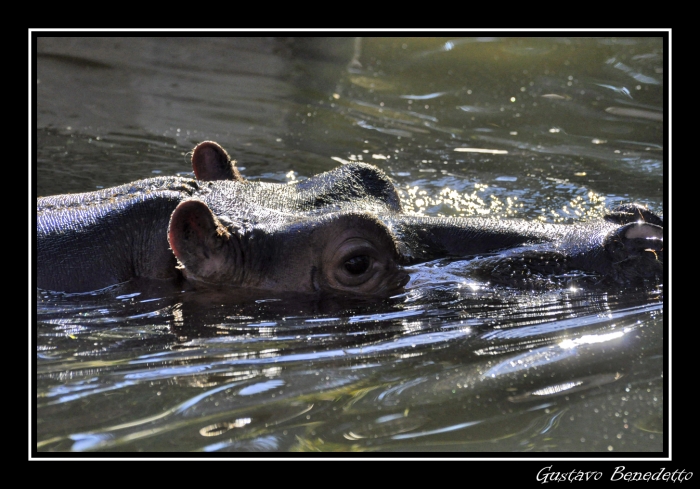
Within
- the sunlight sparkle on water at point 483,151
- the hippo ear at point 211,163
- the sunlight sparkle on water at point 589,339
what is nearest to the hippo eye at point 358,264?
the sunlight sparkle on water at point 589,339

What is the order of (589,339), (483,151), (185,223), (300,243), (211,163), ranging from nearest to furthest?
1. (589,339)
2. (185,223)
3. (300,243)
4. (211,163)
5. (483,151)

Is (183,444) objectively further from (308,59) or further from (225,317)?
(308,59)

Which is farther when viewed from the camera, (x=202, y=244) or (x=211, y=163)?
(x=211, y=163)

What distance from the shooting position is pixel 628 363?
393cm

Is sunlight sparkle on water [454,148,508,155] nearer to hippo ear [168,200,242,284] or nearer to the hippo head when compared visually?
the hippo head

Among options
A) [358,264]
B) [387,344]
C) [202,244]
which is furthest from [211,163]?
[387,344]

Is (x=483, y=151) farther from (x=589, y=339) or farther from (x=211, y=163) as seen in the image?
(x=589, y=339)

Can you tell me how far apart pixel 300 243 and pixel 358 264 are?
328mm

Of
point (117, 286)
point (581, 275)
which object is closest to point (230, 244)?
point (117, 286)

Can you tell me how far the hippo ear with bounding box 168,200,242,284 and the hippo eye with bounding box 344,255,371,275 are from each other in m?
0.60

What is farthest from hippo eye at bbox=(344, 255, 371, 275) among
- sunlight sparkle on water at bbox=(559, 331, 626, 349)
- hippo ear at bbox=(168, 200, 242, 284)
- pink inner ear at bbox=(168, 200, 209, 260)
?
sunlight sparkle on water at bbox=(559, 331, 626, 349)

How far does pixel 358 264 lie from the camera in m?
4.71

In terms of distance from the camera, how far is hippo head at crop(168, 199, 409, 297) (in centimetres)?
461

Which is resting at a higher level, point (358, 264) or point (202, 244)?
point (202, 244)
